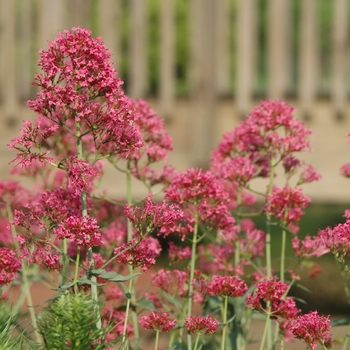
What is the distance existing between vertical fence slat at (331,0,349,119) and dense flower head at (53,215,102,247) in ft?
13.8

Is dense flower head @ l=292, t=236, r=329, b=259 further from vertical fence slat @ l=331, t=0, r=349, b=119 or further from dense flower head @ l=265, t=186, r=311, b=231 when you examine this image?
vertical fence slat @ l=331, t=0, r=349, b=119

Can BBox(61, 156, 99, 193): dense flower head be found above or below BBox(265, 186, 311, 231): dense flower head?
above

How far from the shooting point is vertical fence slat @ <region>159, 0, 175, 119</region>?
582 centimetres

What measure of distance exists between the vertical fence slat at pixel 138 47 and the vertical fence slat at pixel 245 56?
2.07 ft

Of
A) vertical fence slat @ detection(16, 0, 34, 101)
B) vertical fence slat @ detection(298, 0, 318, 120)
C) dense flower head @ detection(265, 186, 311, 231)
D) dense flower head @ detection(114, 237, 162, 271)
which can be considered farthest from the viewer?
vertical fence slat @ detection(16, 0, 34, 101)

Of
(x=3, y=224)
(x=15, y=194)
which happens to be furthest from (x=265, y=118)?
(x=3, y=224)

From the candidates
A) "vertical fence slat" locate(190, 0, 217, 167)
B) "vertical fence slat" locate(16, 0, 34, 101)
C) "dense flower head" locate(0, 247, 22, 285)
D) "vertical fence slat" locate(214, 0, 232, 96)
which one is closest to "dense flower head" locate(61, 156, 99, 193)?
"dense flower head" locate(0, 247, 22, 285)

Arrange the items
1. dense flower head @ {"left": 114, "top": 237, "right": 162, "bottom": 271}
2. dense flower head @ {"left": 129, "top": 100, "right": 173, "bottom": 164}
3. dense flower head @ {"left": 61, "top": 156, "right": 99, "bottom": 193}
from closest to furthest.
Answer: dense flower head @ {"left": 61, "top": 156, "right": 99, "bottom": 193}, dense flower head @ {"left": 114, "top": 237, "right": 162, "bottom": 271}, dense flower head @ {"left": 129, "top": 100, "right": 173, "bottom": 164}

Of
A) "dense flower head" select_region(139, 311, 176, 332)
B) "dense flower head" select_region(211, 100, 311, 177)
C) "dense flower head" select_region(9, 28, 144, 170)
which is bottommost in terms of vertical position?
"dense flower head" select_region(139, 311, 176, 332)

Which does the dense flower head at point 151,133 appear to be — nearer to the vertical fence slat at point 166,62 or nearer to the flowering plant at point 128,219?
the flowering plant at point 128,219

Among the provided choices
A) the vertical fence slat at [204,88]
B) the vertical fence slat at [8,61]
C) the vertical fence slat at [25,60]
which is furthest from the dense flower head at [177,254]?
the vertical fence slat at [25,60]

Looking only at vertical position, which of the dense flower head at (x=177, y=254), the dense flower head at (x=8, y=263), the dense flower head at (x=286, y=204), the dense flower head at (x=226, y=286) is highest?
the dense flower head at (x=286, y=204)

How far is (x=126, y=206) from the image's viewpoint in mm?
1860

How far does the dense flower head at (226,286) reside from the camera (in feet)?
6.34
